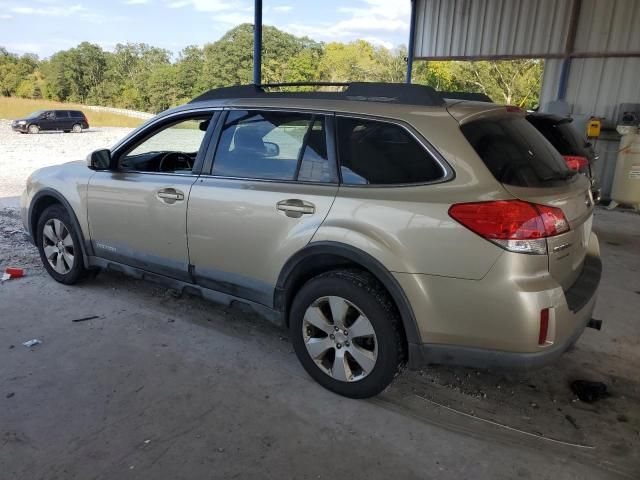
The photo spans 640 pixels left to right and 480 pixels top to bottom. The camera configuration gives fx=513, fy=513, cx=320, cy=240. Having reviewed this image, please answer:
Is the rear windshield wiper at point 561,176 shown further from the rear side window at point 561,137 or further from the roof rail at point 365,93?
the rear side window at point 561,137

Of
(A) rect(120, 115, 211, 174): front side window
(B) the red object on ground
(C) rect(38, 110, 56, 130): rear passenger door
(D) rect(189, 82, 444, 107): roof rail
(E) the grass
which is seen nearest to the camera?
(D) rect(189, 82, 444, 107): roof rail

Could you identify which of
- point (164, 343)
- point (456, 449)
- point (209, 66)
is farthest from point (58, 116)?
point (456, 449)

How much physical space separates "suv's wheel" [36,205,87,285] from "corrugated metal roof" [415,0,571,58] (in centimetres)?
1009

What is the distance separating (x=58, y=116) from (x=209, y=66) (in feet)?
75.9

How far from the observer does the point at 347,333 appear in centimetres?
287

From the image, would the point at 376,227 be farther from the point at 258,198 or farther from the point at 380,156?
the point at 258,198

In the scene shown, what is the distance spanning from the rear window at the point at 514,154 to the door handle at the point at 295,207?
930mm

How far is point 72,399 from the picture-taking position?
288 centimetres

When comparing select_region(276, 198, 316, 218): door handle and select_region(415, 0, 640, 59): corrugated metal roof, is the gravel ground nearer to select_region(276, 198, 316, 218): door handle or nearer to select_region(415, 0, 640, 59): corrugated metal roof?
select_region(276, 198, 316, 218): door handle

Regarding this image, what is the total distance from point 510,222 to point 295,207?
46.8 inches

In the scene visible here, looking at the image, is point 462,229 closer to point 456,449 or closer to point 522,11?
point 456,449

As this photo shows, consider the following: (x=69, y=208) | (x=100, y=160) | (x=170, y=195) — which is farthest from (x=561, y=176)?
(x=69, y=208)

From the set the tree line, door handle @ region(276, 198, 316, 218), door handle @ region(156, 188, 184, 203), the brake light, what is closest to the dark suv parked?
the tree line

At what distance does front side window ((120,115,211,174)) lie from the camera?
154 inches
